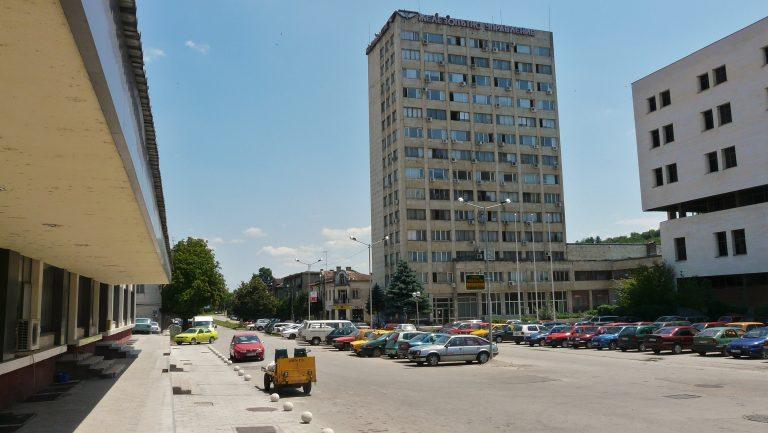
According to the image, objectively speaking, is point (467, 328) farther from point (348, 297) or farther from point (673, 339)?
point (348, 297)

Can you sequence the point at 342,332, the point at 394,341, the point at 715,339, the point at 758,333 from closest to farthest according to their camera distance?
the point at 758,333
the point at 715,339
the point at 394,341
the point at 342,332

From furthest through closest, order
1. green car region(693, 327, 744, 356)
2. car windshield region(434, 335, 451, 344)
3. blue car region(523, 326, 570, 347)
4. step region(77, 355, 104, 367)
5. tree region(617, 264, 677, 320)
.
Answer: tree region(617, 264, 677, 320)
blue car region(523, 326, 570, 347)
green car region(693, 327, 744, 356)
car windshield region(434, 335, 451, 344)
step region(77, 355, 104, 367)

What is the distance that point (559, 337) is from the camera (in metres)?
40.2

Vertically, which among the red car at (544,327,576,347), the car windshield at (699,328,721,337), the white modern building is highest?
the white modern building

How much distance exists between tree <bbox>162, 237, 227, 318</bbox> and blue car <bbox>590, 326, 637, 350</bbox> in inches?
1756

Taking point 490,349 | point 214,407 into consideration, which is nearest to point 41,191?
point 214,407

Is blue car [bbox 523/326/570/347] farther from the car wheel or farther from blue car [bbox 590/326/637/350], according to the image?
the car wheel

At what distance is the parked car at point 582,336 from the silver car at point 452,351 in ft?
39.0

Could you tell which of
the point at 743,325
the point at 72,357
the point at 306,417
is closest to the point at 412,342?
the point at 72,357

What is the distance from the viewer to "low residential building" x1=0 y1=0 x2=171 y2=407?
4574mm

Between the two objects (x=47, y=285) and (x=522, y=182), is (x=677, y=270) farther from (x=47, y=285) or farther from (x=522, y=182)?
(x=47, y=285)

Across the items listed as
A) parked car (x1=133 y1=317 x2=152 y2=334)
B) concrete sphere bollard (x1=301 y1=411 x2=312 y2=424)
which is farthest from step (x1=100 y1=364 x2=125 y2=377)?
parked car (x1=133 y1=317 x2=152 y2=334)

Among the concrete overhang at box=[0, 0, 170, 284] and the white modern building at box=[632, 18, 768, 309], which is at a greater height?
the white modern building at box=[632, 18, 768, 309]

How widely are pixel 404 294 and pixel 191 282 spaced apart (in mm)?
25080
